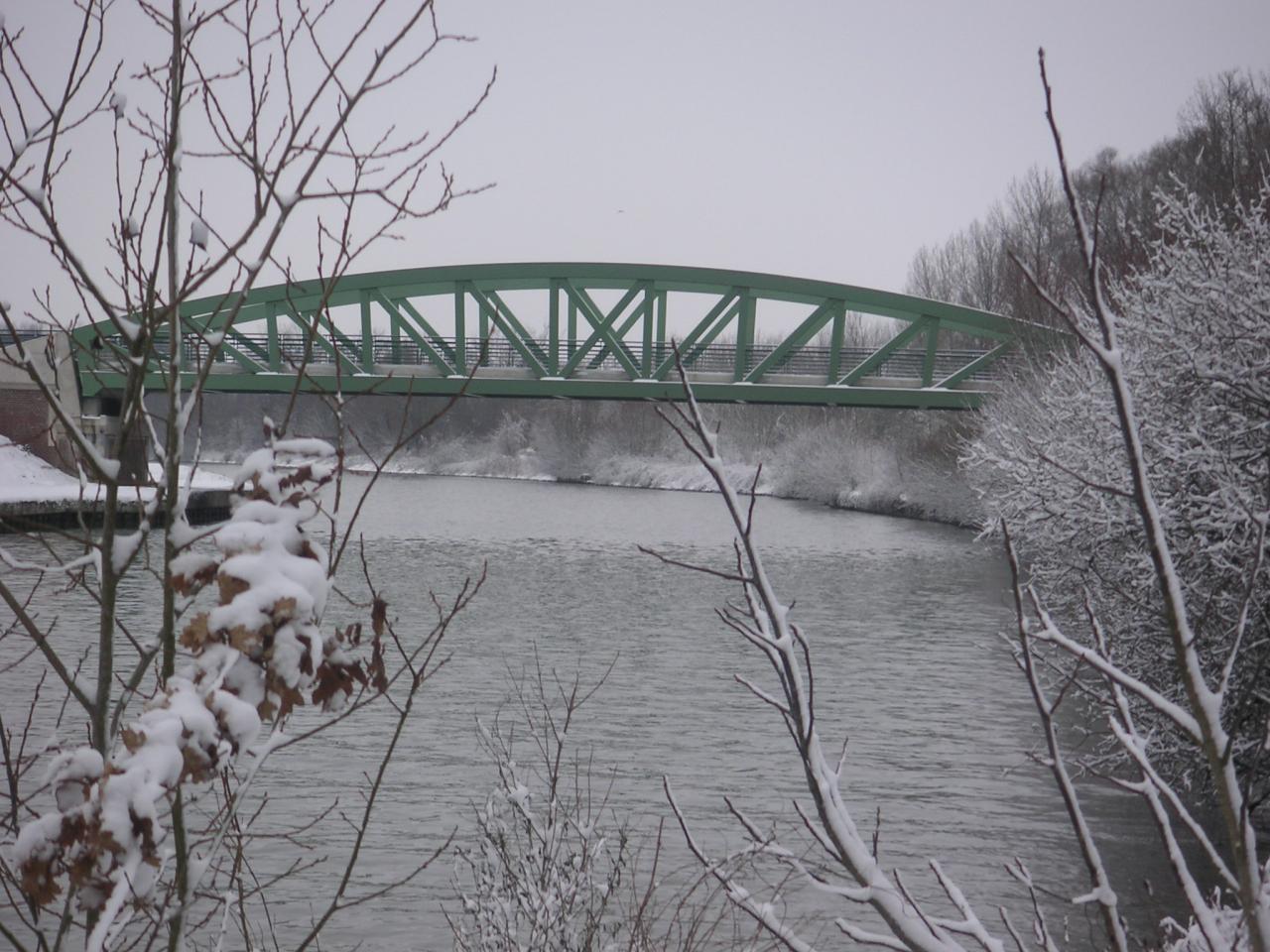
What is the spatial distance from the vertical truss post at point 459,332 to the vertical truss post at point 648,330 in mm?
4870

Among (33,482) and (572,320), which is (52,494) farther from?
(572,320)

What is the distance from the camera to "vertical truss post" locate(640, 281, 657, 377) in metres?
36.6

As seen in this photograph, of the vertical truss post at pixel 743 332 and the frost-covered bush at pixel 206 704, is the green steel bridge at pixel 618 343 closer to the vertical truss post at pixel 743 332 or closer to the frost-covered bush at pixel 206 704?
the vertical truss post at pixel 743 332

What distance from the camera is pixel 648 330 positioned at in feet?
127

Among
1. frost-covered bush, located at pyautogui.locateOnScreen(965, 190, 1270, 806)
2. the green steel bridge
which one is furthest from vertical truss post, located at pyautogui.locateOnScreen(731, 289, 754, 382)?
frost-covered bush, located at pyautogui.locateOnScreen(965, 190, 1270, 806)

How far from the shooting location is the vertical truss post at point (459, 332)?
117 ft

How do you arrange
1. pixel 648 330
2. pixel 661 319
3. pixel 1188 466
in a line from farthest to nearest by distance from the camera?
pixel 661 319 → pixel 648 330 → pixel 1188 466

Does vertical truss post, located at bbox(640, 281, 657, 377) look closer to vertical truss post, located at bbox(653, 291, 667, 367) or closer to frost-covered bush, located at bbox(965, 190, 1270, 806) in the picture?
vertical truss post, located at bbox(653, 291, 667, 367)

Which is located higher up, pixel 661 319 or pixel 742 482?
pixel 661 319

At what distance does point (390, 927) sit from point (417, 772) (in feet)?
10.4

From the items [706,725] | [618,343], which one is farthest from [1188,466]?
[618,343]

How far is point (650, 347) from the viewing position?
121ft

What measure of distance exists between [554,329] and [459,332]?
316cm

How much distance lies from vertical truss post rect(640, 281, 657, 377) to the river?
31.5 ft
